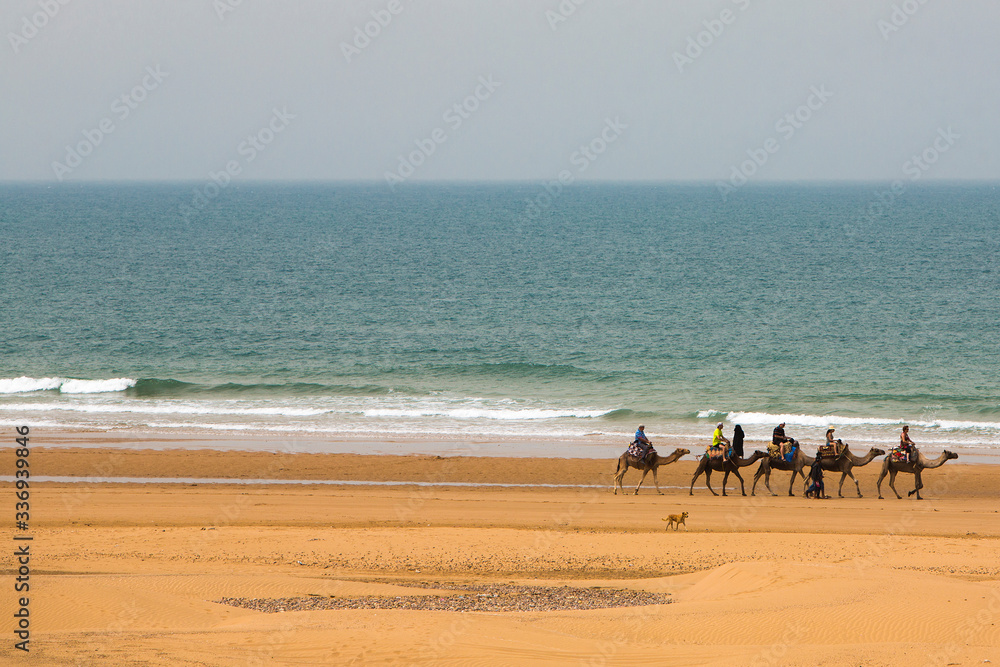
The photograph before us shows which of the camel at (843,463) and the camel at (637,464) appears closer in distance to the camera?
the camel at (843,463)

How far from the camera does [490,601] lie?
13.6m

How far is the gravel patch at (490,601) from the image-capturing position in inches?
518

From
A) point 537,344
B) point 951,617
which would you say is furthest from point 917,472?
point 537,344

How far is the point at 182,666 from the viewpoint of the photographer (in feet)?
34.1

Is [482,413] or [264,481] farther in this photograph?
[482,413]

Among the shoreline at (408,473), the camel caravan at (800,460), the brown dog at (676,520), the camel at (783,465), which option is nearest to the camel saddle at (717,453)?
the camel caravan at (800,460)

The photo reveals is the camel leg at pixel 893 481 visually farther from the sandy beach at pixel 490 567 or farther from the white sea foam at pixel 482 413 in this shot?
the white sea foam at pixel 482 413

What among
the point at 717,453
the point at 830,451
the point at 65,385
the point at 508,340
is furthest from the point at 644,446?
the point at 65,385

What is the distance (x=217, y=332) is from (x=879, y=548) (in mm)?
37176

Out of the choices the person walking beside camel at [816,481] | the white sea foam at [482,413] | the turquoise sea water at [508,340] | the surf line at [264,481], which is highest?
the turquoise sea water at [508,340]

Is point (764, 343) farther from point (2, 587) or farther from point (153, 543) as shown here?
point (2, 587)

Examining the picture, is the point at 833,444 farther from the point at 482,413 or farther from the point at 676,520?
the point at 482,413

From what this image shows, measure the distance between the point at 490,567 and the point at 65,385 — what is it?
86.0 ft

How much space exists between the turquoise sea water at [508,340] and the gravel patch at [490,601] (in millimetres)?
13774
